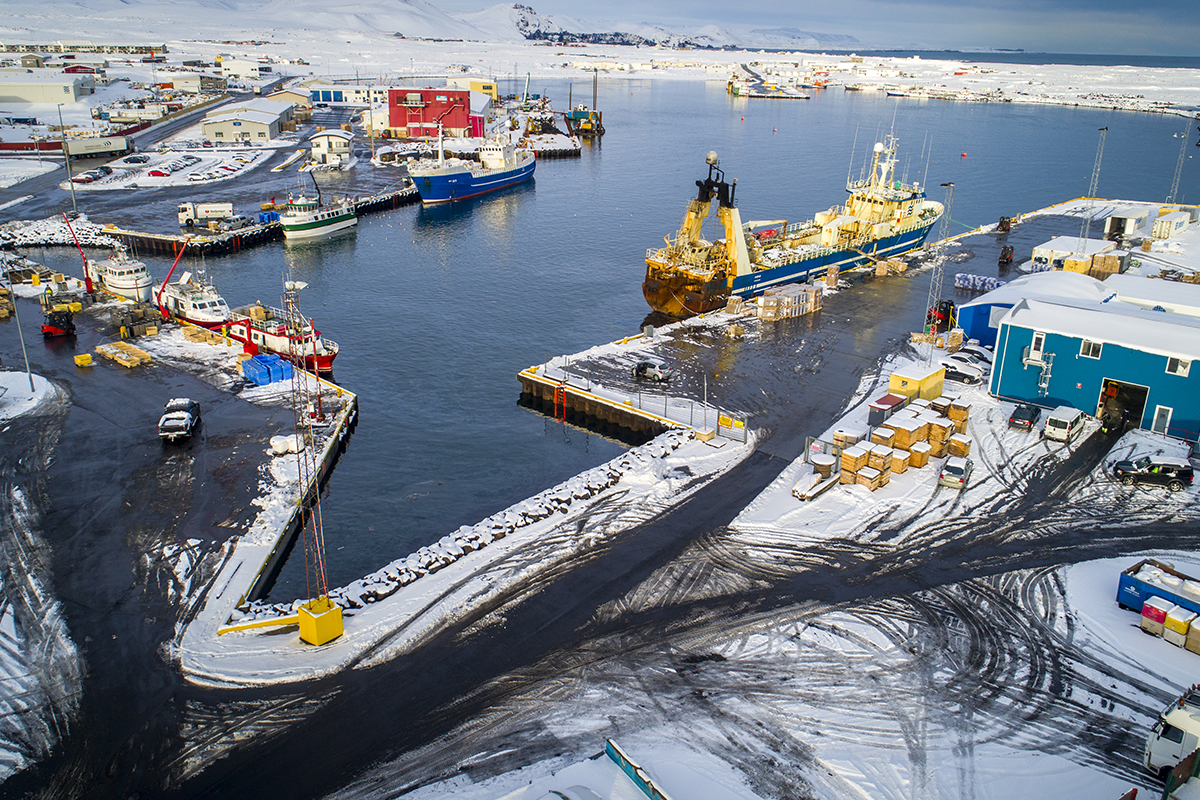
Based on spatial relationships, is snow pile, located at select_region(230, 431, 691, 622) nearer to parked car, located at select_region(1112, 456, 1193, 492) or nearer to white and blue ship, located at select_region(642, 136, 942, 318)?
parked car, located at select_region(1112, 456, 1193, 492)

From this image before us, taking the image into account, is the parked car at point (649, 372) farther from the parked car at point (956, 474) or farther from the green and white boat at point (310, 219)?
the green and white boat at point (310, 219)

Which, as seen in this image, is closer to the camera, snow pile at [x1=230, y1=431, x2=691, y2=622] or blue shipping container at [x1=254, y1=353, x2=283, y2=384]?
snow pile at [x1=230, y1=431, x2=691, y2=622]

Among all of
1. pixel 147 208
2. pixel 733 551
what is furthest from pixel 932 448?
pixel 147 208

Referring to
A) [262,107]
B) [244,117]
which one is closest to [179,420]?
[244,117]

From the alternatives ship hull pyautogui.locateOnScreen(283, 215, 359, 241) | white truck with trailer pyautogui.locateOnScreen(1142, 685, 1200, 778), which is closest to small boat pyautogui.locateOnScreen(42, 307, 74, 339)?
ship hull pyautogui.locateOnScreen(283, 215, 359, 241)

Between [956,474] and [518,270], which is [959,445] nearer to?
[956,474]

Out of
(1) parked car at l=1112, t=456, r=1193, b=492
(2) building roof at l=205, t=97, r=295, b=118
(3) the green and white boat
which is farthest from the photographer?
(2) building roof at l=205, t=97, r=295, b=118
